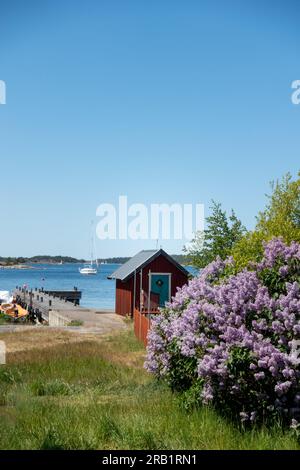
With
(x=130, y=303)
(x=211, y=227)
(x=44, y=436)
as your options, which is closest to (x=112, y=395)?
(x=44, y=436)

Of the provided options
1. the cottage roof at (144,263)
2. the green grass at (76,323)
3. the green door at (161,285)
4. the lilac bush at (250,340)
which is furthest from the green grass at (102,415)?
the green door at (161,285)

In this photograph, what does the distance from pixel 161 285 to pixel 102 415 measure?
85.4ft

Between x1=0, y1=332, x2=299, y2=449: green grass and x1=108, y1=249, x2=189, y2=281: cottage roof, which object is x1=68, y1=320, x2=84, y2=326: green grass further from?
x1=0, y1=332, x2=299, y2=449: green grass

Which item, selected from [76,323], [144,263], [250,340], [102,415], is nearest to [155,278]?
[144,263]

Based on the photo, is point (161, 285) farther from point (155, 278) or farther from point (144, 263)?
point (144, 263)

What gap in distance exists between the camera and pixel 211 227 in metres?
27.7

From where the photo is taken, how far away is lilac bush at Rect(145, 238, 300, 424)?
25.5ft

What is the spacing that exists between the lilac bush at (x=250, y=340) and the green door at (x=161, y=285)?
79.9ft

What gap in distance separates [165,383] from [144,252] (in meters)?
25.2

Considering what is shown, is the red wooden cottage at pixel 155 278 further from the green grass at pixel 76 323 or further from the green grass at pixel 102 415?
the green grass at pixel 102 415

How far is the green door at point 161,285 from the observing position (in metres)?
34.4

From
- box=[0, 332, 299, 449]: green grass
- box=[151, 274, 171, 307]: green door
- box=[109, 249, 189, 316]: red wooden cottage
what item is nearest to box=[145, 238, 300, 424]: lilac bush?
box=[0, 332, 299, 449]: green grass

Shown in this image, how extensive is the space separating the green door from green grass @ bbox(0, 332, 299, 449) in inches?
788

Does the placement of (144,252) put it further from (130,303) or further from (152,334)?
(152,334)
